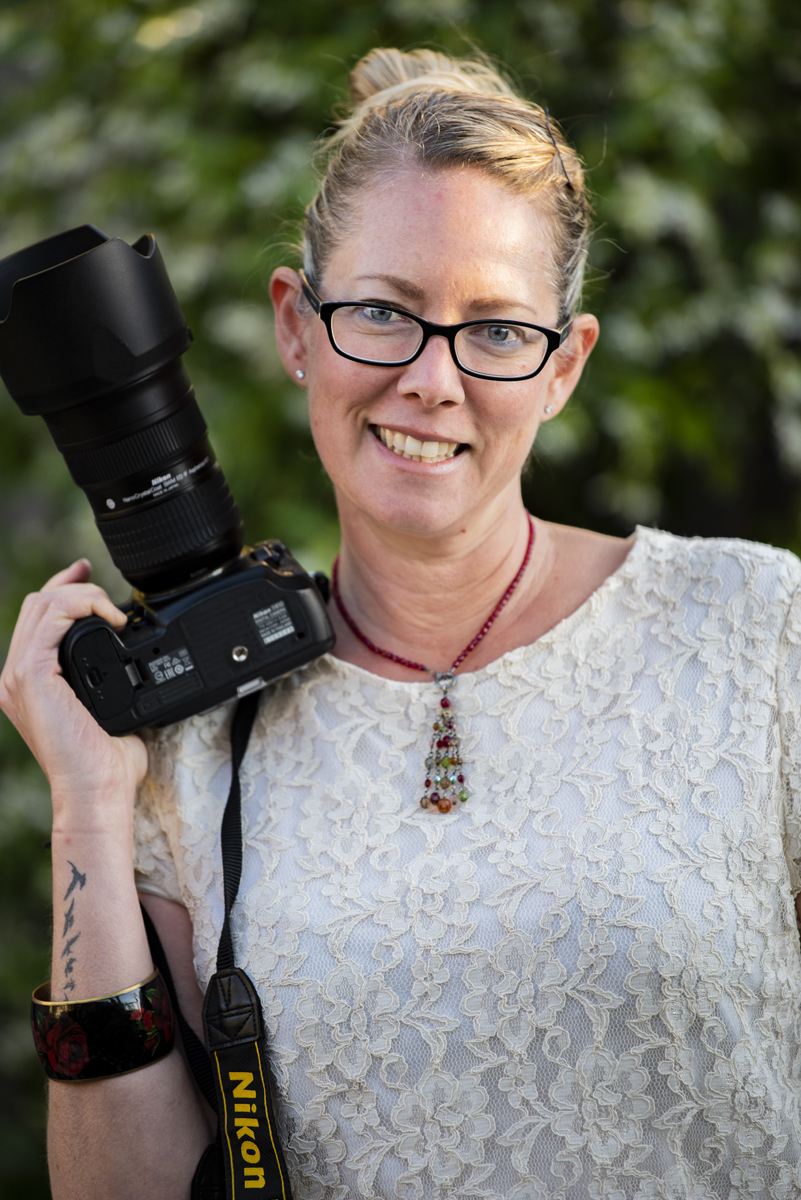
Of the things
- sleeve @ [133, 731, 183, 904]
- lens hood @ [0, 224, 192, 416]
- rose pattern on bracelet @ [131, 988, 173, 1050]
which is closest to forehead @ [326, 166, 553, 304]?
lens hood @ [0, 224, 192, 416]

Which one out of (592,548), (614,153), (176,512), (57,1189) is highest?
(176,512)

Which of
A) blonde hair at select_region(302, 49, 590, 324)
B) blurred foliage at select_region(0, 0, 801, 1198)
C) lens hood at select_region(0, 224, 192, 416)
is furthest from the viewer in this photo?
blurred foliage at select_region(0, 0, 801, 1198)

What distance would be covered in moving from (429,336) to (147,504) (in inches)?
15.8

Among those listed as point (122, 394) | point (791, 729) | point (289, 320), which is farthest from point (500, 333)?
point (791, 729)

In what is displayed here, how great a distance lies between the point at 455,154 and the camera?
1201 mm

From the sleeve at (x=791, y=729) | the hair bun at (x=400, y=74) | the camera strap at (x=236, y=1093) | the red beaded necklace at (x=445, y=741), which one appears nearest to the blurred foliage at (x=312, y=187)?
the hair bun at (x=400, y=74)

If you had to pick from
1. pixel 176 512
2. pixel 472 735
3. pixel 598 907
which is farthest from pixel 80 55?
pixel 598 907

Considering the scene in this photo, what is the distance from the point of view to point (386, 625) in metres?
1.44

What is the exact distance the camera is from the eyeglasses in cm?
120

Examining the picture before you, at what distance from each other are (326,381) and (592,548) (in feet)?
1.52

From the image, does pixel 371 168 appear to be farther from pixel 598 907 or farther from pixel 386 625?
pixel 598 907

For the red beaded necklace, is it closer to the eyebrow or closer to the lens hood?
the eyebrow

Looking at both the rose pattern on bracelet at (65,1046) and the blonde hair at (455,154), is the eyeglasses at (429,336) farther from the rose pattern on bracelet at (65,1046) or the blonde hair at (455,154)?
the rose pattern on bracelet at (65,1046)

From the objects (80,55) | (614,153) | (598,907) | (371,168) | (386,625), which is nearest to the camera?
(598,907)
